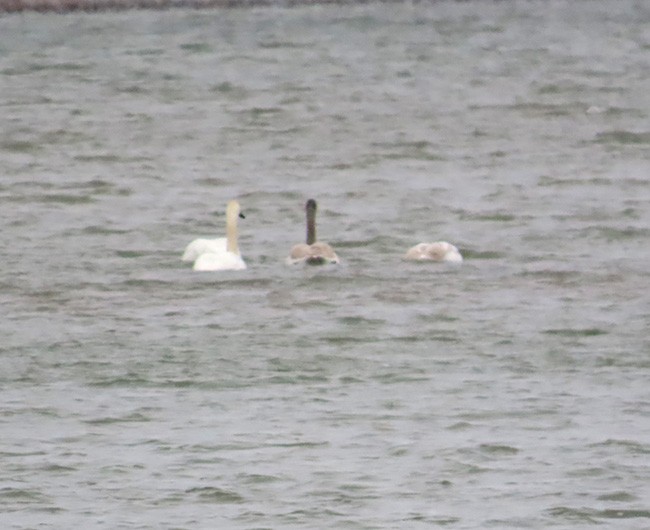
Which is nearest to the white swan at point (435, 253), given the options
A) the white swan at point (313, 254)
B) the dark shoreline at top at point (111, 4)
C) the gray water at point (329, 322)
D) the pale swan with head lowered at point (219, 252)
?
the gray water at point (329, 322)

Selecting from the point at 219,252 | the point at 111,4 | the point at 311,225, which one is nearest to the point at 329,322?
the point at 219,252

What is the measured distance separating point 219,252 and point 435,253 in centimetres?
161

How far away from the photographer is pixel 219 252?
19.6 m

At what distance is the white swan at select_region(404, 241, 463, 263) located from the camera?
19.8 metres

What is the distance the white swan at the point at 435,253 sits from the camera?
19.8 meters

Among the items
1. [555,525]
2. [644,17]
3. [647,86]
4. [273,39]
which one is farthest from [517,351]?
[644,17]

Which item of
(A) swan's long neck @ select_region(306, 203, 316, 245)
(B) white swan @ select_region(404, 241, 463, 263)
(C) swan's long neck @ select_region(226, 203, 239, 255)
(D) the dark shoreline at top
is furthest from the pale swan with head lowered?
(D) the dark shoreline at top

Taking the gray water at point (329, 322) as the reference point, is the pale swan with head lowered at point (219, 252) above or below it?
above

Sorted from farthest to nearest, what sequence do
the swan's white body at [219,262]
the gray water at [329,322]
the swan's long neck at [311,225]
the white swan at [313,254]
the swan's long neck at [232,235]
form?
the swan's long neck at [311,225] < the swan's long neck at [232,235] < the white swan at [313,254] < the swan's white body at [219,262] < the gray water at [329,322]

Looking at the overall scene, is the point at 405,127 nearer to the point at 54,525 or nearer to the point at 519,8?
the point at 54,525

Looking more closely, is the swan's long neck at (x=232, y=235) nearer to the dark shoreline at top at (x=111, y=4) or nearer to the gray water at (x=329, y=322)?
the gray water at (x=329, y=322)

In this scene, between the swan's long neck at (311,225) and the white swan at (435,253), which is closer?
the white swan at (435,253)

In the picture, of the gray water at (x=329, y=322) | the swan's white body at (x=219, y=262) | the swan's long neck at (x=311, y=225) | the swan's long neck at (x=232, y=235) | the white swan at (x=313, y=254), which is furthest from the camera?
the swan's long neck at (x=311, y=225)

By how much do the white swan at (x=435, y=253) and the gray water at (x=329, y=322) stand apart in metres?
0.11
